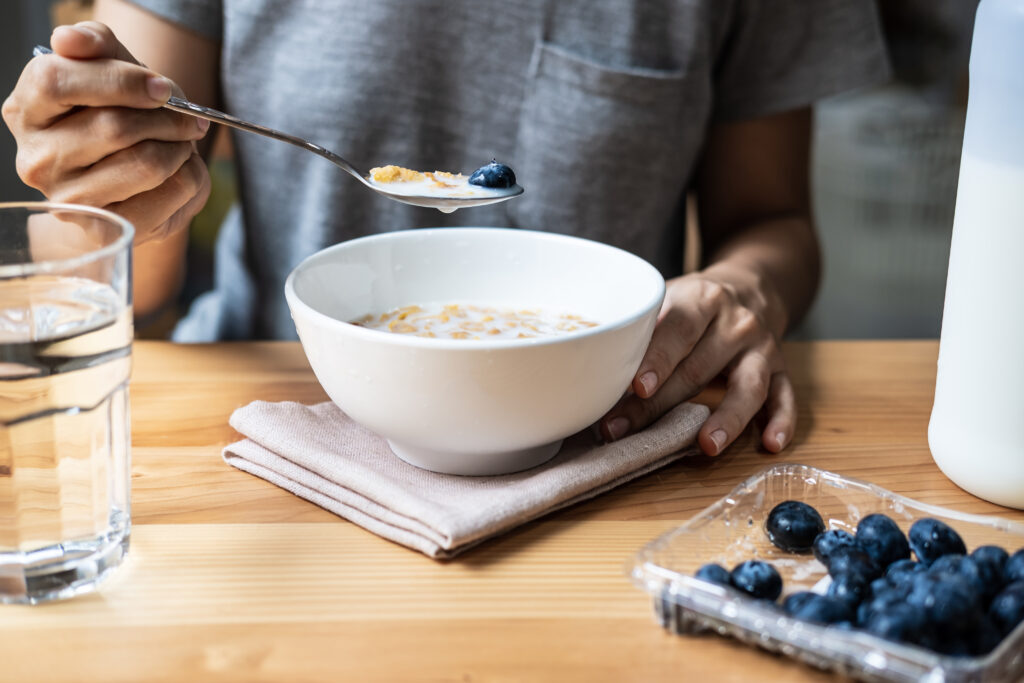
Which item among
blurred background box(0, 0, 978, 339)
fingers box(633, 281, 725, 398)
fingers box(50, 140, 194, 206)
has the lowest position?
blurred background box(0, 0, 978, 339)

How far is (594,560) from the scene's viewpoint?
2.08ft

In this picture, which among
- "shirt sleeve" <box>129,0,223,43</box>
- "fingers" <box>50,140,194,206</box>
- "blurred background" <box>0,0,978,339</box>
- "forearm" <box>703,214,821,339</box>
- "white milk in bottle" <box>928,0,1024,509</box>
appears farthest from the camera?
"blurred background" <box>0,0,978,339</box>

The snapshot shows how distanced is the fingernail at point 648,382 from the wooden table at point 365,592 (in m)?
0.07

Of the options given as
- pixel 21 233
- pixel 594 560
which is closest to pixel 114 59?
pixel 21 233

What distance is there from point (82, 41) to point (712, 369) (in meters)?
0.55

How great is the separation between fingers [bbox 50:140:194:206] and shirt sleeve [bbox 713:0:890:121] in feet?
2.62

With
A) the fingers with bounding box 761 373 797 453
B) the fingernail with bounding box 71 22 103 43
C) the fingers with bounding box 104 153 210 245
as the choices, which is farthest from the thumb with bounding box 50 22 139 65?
the fingers with bounding box 761 373 797 453

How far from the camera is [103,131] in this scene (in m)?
0.72

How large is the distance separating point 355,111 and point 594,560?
76 cm

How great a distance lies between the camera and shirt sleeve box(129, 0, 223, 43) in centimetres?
117

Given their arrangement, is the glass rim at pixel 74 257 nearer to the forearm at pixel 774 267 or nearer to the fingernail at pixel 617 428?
the fingernail at pixel 617 428

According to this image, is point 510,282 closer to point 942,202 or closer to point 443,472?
point 443,472

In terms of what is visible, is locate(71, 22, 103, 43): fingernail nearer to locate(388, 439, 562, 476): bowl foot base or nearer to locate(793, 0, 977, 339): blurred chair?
locate(388, 439, 562, 476): bowl foot base

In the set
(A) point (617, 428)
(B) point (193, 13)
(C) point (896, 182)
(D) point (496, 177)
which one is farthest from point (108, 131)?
(C) point (896, 182)
